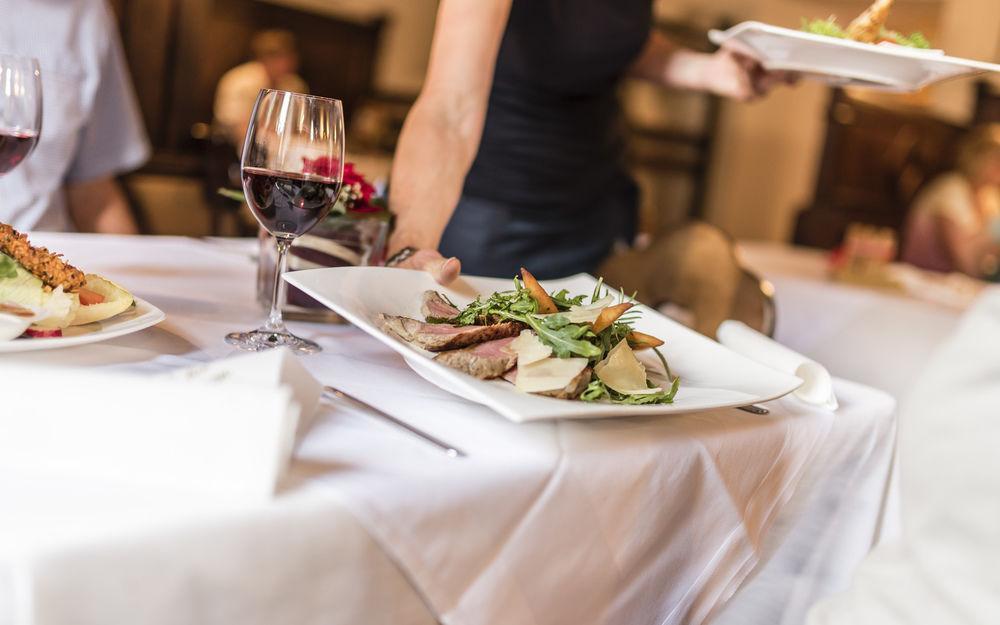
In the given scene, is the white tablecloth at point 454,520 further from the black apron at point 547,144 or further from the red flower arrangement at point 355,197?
the black apron at point 547,144

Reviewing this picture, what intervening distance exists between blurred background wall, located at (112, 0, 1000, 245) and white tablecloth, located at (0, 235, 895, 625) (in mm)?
5455

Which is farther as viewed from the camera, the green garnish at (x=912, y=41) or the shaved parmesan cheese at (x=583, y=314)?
the green garnish at (x=912, y=41)

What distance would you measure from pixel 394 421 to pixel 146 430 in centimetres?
22

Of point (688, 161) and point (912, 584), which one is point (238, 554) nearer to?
point (912, 584)

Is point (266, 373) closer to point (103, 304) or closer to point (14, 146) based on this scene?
point (103, 304)

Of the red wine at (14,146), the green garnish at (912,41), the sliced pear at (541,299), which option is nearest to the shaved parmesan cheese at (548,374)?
the sliced pear at (541,299)

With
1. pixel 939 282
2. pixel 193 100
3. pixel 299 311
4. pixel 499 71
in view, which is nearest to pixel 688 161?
pixel 193 100

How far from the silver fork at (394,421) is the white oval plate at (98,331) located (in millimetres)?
191

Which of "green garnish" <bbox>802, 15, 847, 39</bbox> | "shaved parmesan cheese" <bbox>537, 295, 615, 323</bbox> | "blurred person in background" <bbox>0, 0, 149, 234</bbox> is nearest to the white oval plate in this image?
"shaved parmesan cheese" <bbox>537, 295, 615, 323</bbox>

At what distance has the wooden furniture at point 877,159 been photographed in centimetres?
790

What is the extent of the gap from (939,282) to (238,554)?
4.12 m

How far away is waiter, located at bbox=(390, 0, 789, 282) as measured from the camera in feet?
6.66

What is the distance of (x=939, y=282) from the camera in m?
4.17

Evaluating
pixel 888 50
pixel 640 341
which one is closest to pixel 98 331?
pixel 640 341
